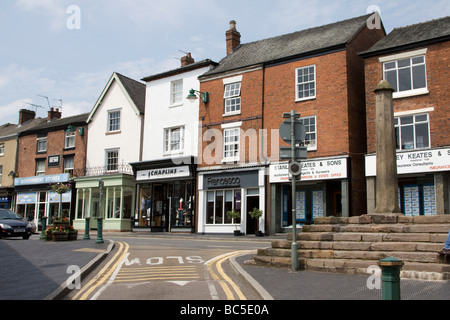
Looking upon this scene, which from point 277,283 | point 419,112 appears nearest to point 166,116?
point 419,112

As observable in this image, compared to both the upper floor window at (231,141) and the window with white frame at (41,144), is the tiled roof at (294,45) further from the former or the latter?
the window with white frame at (41,144)

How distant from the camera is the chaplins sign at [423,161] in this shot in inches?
806

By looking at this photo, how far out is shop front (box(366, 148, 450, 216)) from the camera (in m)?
20.7

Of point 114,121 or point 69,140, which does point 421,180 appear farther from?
point 69,140

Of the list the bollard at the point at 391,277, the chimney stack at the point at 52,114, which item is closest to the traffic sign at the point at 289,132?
the bollard at the point at 391,277

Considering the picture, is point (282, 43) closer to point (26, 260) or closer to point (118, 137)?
point (118, 137)

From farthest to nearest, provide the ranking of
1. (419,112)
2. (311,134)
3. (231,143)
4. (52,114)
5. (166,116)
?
1. (52,114)
2. (166,116)
3. (231,143)
4. (311,134)
5. (419,112)

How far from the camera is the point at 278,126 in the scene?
1027 inches

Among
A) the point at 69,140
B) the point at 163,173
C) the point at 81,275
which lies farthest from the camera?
the point at 69,140

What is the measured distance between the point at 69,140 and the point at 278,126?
70.9ft

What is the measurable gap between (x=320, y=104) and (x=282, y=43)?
6.42 meters

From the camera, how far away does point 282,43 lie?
95.5ft

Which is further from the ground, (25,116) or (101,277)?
(25,116)

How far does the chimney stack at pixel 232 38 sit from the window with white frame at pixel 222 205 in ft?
34.7
